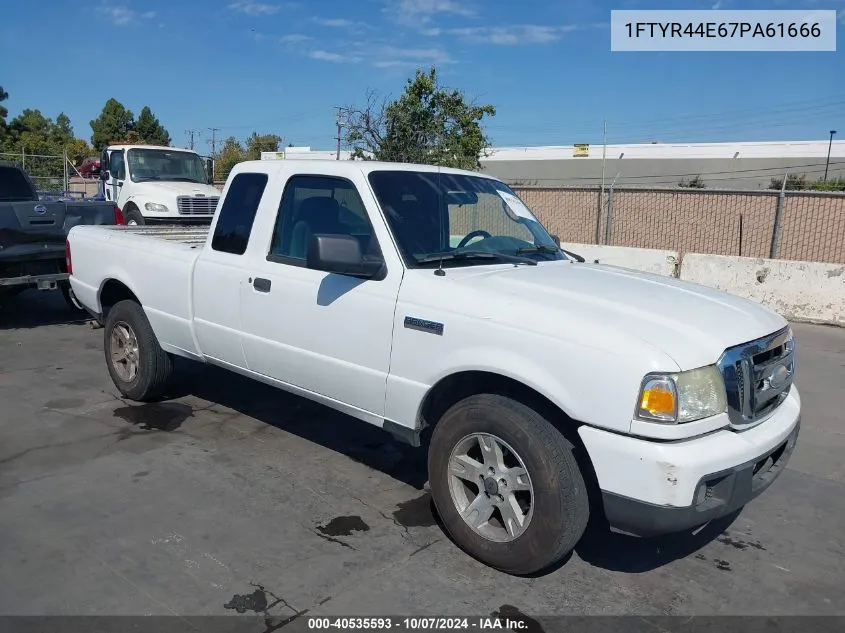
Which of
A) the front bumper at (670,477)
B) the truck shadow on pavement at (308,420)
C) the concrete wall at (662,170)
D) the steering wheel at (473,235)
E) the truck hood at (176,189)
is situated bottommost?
the truck shadow on pavement at (308,420)

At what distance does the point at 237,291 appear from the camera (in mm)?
4766

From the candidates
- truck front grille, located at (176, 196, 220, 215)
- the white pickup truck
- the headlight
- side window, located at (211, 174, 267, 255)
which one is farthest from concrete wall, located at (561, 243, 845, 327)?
truck front grille, located at (176, 196, 220, 215)

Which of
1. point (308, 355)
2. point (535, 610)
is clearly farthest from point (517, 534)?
point (308, 355)

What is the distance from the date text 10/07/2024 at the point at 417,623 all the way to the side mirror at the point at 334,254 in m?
1.74

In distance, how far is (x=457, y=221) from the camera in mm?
4512

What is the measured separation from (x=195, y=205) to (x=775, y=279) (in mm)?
10804

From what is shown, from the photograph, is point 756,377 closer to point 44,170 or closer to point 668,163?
point 44,170

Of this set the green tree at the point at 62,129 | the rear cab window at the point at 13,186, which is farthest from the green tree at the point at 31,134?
the rear cab window at the point at 13,186

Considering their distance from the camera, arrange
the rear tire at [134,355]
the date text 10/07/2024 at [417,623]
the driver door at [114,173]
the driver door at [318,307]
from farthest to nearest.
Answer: the driver door at [114,173], the rear tire at [134,355], the driver door at [318,307], the date text 10/07/2024 at [417,623]

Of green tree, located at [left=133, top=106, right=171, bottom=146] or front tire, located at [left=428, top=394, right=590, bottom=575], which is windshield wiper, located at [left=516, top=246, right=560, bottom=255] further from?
green tree, located at [left=133, top=106, right=171, bottom=146]

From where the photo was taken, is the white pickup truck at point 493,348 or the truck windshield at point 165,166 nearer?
the white pickup truck at point 493,348

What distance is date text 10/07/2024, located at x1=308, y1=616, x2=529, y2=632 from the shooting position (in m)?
3.11

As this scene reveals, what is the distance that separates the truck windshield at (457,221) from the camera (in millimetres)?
4098

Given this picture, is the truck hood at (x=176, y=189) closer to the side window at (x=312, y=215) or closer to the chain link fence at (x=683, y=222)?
the chain link fence at (x=683, y=222)
